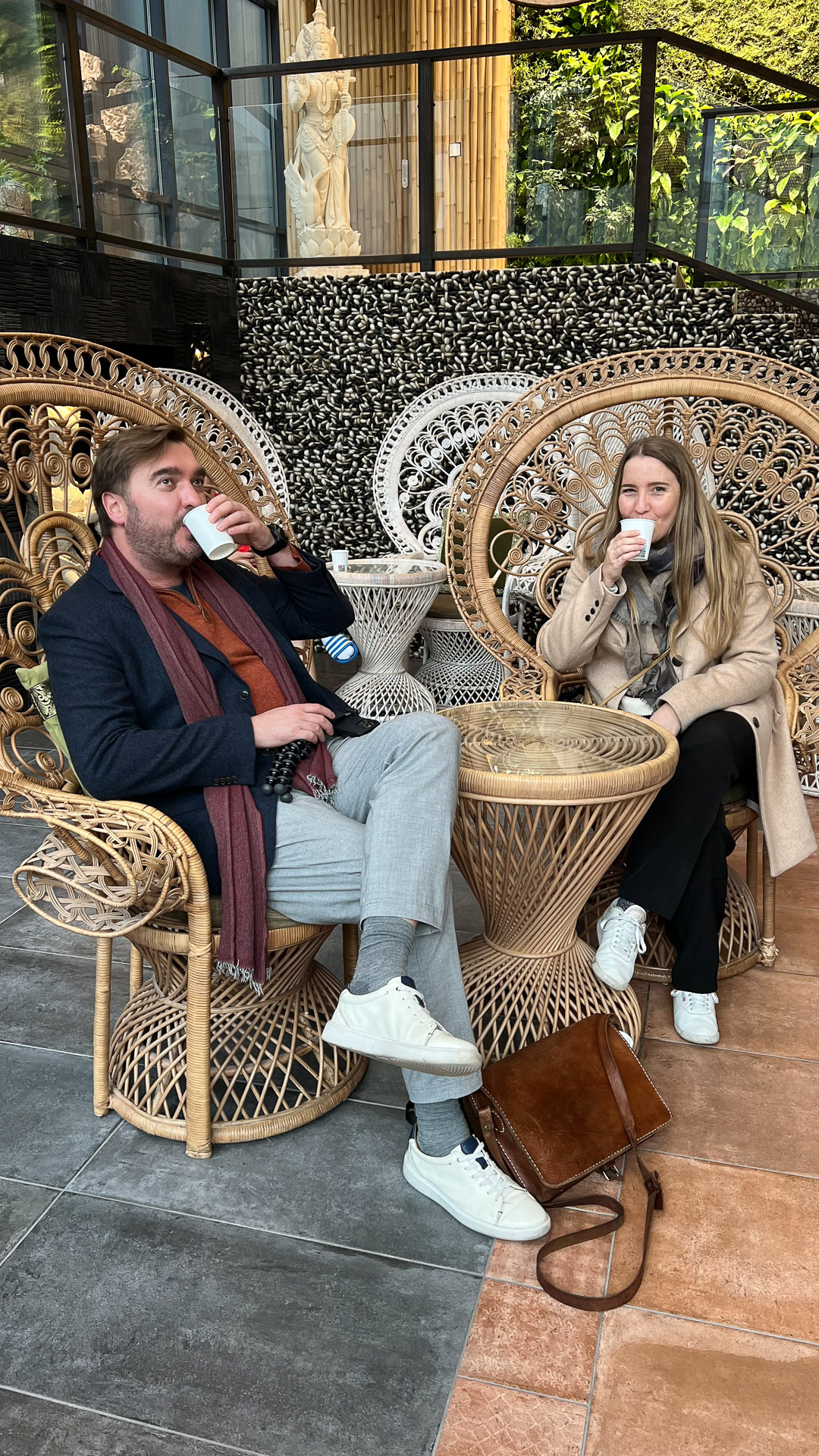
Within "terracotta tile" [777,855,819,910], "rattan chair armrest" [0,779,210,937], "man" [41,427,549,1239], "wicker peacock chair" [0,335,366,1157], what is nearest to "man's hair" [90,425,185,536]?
"man" [41,427,549,1239]

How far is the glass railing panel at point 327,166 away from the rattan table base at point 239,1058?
5128 millimetres

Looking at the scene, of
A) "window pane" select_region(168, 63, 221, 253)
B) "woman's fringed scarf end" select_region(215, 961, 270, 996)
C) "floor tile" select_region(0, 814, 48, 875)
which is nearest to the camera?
"woman's fringed scarf end" select_region(215, 961, 270, 996)

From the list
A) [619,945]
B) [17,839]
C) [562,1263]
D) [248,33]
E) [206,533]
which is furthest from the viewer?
[248,33]

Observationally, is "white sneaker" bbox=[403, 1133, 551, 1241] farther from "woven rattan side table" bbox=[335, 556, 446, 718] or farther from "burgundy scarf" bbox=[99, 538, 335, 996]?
"woven rattan side table" bbox=[335, 556, 446, 718]

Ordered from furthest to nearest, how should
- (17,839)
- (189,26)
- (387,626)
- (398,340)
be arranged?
1. (189,26)
2. (398,340)
3. (387,626)
4. (17,839)

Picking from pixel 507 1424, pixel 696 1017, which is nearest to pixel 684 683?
pixel 696 1017

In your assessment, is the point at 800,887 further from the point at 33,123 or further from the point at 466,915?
the point at 33,123

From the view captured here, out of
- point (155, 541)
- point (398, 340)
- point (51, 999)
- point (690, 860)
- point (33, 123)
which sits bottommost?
point (51, 999)

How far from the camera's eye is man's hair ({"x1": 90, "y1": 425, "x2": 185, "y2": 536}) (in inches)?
74.9

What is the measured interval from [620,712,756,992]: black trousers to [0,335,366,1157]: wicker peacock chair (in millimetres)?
680

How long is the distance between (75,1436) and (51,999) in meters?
1.16

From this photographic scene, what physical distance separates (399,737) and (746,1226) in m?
0.95

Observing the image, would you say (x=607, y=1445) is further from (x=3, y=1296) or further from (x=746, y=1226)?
(x=3, y=1296)

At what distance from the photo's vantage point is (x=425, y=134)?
5.86 m
